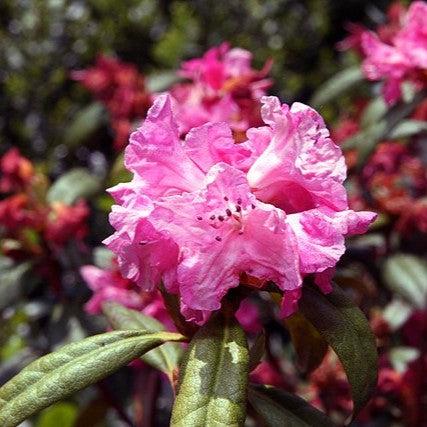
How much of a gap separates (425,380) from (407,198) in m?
0.42

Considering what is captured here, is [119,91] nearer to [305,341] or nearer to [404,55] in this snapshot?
[404,55]

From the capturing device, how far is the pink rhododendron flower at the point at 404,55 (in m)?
1.66

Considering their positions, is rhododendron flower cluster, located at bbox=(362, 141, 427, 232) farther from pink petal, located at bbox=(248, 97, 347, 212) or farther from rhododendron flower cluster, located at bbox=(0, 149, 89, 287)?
pink petal, located at bbox=(248, 97, 347, 212)

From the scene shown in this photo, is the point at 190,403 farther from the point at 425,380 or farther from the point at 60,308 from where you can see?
the point at 60,308

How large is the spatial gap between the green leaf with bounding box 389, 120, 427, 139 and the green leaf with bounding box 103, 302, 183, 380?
790mm

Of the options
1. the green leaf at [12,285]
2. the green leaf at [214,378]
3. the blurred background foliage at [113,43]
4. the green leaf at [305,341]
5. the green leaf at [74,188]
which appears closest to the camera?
the green leaf at [214,378]

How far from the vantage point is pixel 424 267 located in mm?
1834

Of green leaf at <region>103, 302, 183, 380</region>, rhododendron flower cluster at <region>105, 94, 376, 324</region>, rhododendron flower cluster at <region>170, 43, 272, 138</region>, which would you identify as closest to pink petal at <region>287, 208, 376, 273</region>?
rhododendron flower cluster at <region>105, 94, 376, 324</region>

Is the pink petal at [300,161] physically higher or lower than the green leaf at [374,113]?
higher

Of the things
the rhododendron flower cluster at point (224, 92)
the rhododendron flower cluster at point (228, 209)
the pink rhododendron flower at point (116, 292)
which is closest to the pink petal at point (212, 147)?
the rhododendron flower cluster at point (228, 209)

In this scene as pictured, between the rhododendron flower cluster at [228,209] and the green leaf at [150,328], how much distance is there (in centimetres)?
21

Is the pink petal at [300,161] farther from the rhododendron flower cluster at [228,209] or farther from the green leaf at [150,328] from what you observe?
the green leaf at [150,328]

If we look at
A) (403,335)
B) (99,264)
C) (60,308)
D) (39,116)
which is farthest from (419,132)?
(39,116)

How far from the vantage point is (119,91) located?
2.22 meters
